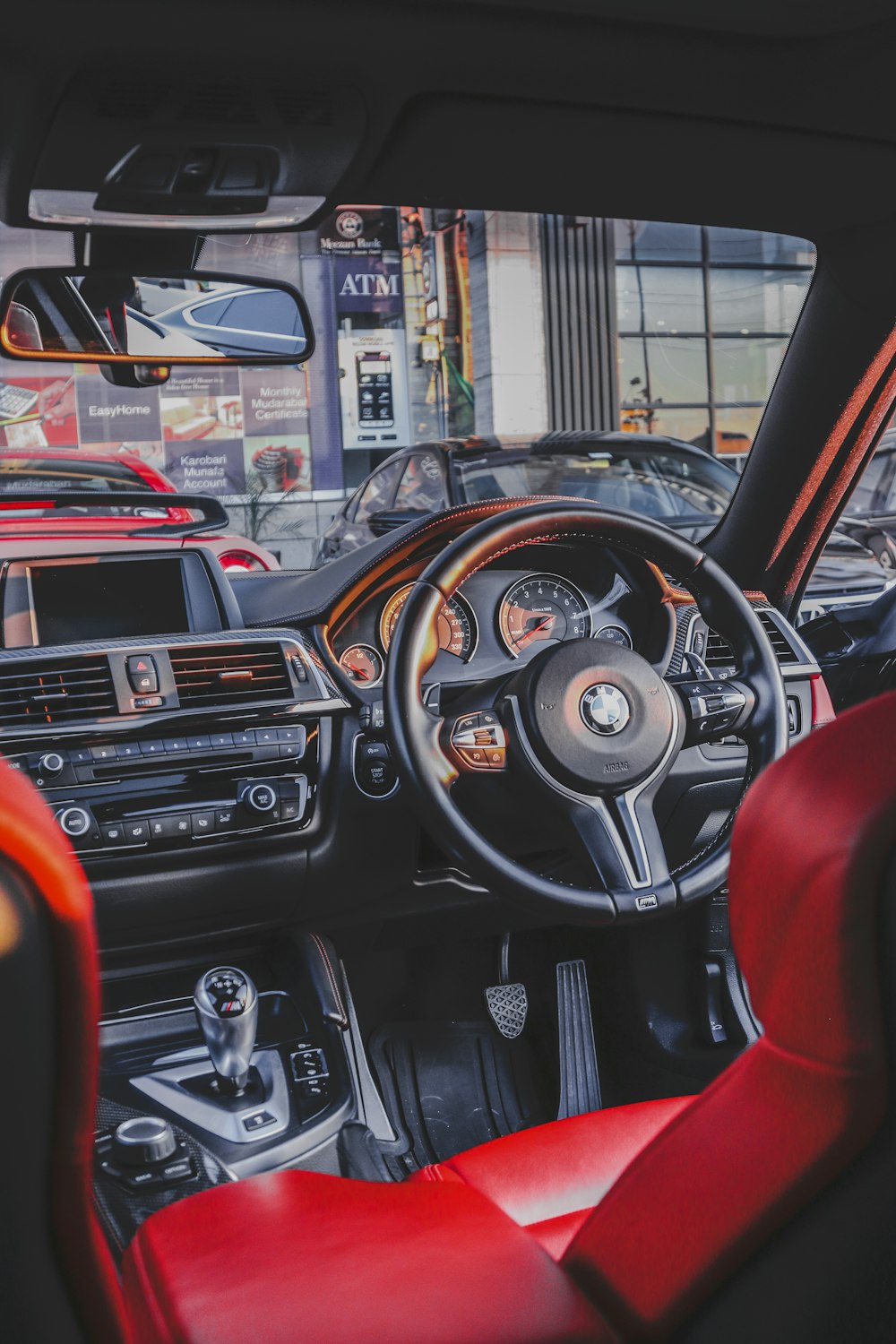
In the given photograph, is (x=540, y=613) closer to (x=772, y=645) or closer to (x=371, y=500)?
(x=772, y=645)

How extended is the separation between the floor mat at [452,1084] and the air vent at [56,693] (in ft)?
3.36

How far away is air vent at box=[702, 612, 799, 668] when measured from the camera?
2617 millimetres

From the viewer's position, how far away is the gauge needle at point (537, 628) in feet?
8.62

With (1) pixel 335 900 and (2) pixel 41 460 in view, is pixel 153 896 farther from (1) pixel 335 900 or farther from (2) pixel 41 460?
(2) pixel 41 460

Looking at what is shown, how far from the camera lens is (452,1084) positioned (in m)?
2.72

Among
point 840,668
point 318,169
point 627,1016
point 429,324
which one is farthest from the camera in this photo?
point 429,324

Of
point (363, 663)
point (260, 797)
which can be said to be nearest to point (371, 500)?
point (363, 663)

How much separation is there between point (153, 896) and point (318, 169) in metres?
1.39

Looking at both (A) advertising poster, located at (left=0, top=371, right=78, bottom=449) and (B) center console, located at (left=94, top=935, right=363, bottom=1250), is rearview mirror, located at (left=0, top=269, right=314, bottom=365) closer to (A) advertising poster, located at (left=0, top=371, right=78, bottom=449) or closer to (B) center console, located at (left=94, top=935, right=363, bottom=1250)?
(B) center console, located at (left=94, top=935, right=363, bottom=1250)

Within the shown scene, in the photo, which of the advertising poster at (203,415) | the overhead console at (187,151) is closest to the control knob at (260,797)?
the overhead console at (187,151)

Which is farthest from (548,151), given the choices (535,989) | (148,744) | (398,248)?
(398,248)

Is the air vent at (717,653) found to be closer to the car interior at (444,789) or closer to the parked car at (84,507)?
the car interior at (444,789)

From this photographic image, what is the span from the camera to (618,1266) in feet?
2.78

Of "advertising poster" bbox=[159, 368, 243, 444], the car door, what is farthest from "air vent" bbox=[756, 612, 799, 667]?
"advertising poster" bbox=[159, 368, 243, 444]
